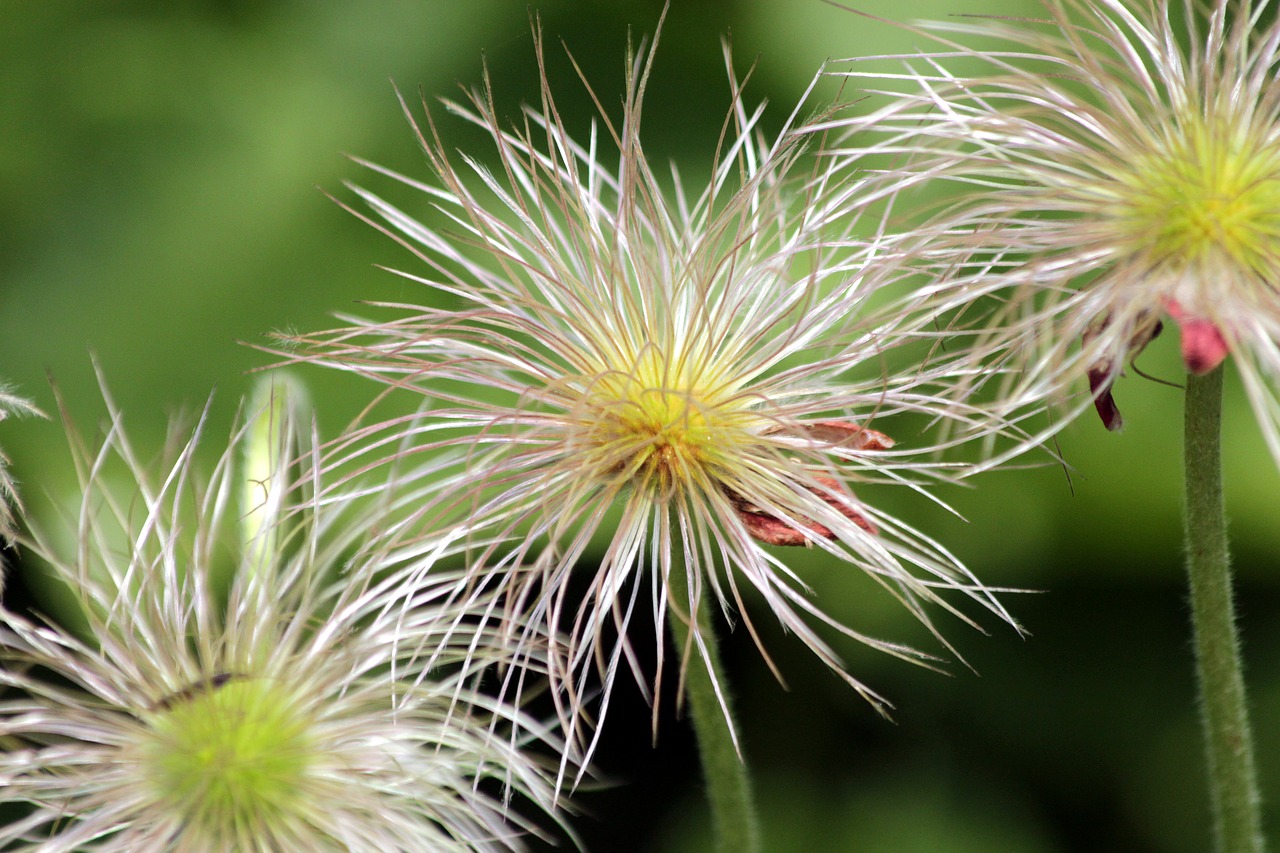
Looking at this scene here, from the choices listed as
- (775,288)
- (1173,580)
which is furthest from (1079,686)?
(775,288)

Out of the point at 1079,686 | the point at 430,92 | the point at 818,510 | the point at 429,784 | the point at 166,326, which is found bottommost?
the point at 429,784

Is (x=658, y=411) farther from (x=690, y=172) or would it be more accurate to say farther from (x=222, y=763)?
(x=690, y=172)

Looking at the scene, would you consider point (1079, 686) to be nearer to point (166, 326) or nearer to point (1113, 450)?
point (1113, 450)

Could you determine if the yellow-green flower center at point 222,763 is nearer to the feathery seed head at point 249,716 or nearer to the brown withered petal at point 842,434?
the feathery seed head at point 249,716

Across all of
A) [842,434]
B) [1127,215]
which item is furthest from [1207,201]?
[842,434]

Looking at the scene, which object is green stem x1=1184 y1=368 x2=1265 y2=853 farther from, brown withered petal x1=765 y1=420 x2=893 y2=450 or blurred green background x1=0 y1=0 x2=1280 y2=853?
blurred green background x1=0 y1=0 x2=1280 y2=853

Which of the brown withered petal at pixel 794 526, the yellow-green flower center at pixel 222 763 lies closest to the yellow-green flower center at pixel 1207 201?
the brown withered petal at pixel 794 526
